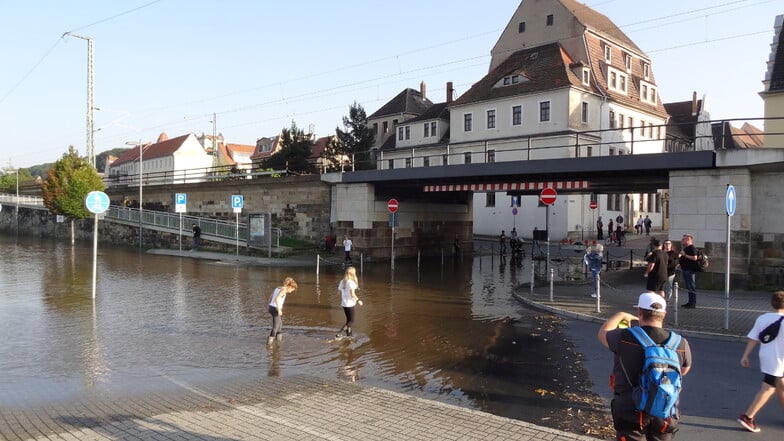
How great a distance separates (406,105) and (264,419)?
201ft

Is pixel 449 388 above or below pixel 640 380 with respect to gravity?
below

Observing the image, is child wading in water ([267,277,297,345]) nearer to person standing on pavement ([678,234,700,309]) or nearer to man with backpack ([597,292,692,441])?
man with backpack ([597,292,692,441])

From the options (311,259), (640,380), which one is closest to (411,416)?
(640,380)

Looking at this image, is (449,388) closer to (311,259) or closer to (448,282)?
(448,282)

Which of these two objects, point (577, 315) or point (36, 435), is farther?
point (577, 315)

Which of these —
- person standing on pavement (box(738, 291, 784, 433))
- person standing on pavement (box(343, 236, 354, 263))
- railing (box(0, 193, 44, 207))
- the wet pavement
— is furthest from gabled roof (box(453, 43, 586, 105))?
railing (box(0, 193, 44, 207))

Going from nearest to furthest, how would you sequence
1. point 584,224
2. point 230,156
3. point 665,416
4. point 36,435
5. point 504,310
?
1. point 665,416
2. point 36,435
3. point 504,310
4. point 584,224
5. point 230,156

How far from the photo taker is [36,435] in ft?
16.8

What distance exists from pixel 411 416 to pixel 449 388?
1.60 meters

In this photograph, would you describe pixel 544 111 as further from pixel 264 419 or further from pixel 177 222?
pixel 264 419

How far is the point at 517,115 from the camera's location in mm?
45656

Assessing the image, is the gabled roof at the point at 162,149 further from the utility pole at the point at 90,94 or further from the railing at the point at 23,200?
the utility pole at the point at 90,94

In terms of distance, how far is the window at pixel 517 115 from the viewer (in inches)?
1783

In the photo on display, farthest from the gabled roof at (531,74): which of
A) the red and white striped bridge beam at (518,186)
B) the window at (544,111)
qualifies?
the red and white striped bridge beam at (518,186)
